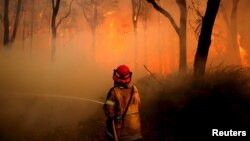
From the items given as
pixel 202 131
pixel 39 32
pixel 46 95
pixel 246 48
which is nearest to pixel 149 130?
pixel 202 131

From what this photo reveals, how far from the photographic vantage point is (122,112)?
4.53 metres

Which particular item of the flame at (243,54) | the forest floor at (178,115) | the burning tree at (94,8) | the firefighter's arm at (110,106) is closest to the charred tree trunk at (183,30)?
the forest floor at (178,115)

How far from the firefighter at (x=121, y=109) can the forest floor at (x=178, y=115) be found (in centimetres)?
349

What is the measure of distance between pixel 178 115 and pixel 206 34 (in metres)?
2.54

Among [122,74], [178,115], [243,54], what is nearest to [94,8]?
[243,54]

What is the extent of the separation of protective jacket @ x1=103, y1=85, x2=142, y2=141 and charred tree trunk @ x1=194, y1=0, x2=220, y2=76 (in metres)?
4.64

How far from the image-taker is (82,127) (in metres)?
9.38

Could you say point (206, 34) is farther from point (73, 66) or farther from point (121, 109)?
point (73, 66)

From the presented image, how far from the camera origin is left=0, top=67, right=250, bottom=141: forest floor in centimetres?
755

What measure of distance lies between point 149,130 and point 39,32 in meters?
39.7

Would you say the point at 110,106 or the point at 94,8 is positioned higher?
the point at 94,8

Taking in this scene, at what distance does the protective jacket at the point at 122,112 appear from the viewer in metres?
4.46

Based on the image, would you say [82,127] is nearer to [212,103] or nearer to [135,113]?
[212,103]

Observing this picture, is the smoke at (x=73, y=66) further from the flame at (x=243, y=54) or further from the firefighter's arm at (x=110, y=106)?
the firefighter's arm at (x=110, y=106)
